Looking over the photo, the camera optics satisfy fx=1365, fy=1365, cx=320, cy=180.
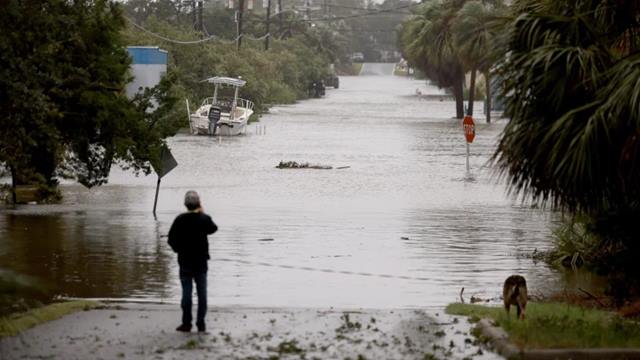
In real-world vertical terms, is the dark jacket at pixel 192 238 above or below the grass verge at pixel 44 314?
above

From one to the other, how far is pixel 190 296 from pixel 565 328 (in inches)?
140

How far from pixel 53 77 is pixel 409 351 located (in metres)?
17.2

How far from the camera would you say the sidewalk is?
11.8 m

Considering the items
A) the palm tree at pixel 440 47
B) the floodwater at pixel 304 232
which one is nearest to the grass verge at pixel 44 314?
the floodwater at pixel 304 232

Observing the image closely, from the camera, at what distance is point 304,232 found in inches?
1055

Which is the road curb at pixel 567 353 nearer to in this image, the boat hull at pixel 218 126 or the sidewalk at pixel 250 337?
the sidewalk at pixel 250 337

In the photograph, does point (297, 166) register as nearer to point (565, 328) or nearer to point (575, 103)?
point (575, 103)

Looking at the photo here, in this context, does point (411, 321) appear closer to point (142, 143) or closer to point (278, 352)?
point (278, 352)

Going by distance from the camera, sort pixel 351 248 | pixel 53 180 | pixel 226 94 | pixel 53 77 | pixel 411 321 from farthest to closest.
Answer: pixel 226 94, pixel 53 180, pixel 53 77, pixel 351 248, pixel 411 321

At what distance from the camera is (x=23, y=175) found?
31969 millimetres

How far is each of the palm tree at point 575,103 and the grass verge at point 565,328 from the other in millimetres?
1060

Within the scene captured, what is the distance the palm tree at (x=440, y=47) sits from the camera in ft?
259

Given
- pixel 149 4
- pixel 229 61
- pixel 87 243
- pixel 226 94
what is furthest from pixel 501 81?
pixel 149 4

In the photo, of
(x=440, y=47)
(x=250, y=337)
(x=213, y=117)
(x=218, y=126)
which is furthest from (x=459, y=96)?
(x=250, y=337)
